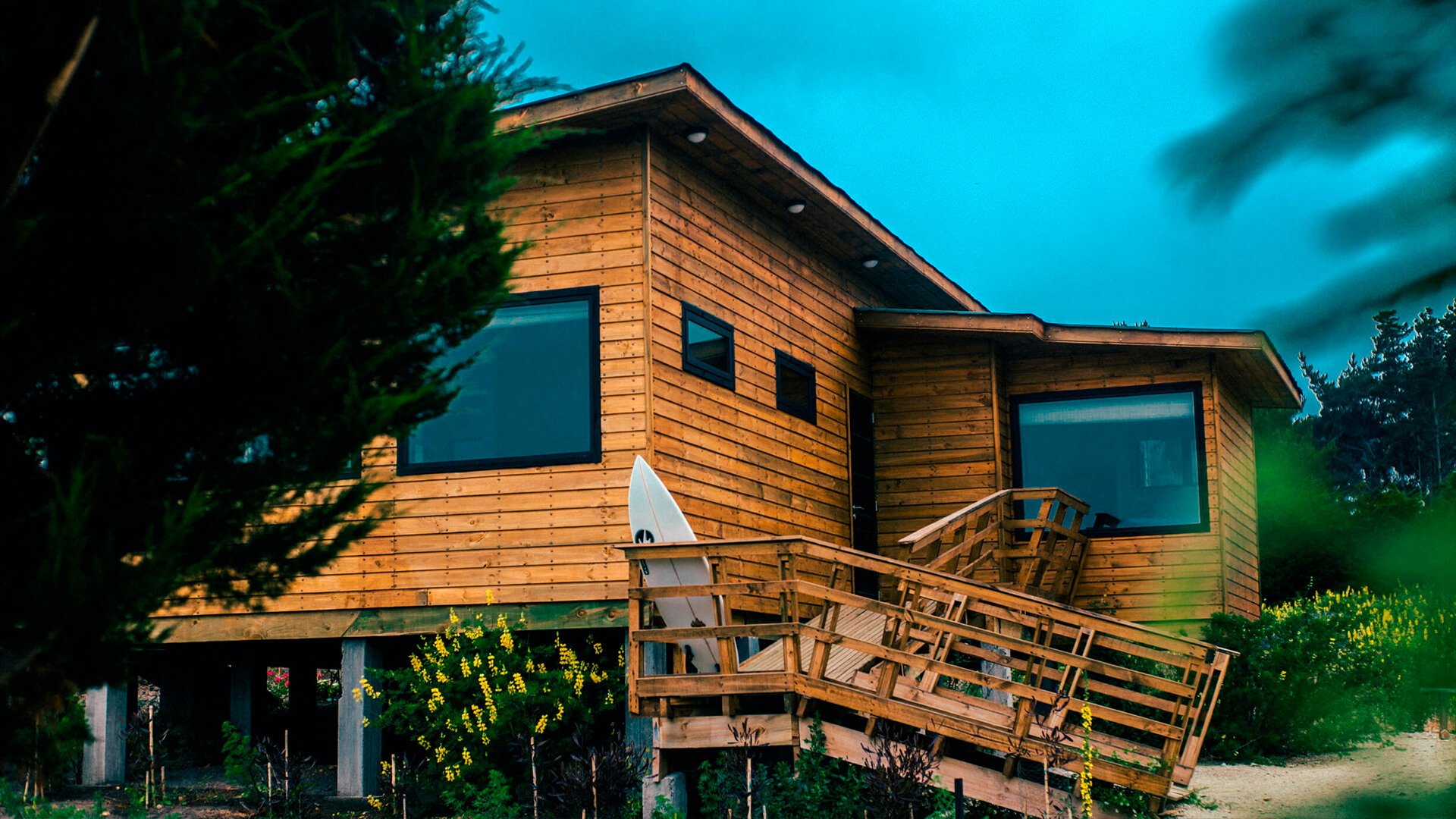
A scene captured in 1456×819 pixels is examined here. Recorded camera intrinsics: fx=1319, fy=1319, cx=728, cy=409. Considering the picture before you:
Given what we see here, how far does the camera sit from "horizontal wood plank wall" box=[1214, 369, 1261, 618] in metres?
14.2

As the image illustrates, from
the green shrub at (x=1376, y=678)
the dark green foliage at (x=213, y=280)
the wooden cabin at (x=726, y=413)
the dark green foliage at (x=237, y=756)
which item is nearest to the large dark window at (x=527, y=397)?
the wooden cabin at (x=726, y=413)

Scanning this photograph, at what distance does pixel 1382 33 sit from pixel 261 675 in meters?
13.7

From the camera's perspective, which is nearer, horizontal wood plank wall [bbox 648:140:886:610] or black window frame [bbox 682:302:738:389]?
horizontal wood plank wall [bbox 648:140:886:610]

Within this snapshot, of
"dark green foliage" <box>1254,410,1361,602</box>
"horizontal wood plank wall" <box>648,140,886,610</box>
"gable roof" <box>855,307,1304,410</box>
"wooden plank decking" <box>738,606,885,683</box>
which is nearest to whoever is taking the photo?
"dark green foliage" <box>1254,410,1361,602</box>

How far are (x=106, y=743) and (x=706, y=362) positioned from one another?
6.18 m

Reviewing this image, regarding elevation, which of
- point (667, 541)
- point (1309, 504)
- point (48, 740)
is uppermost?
point (667, 541)

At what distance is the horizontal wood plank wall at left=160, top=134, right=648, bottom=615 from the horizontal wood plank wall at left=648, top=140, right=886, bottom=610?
23cm

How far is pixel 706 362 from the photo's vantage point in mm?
11602

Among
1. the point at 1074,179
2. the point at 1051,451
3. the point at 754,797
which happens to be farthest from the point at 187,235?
the point at 1051,451

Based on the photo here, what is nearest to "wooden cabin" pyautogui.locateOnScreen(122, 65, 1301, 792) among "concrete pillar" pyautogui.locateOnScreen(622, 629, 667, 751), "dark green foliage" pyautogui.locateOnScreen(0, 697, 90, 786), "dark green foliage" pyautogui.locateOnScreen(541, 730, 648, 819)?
"concrete pillar" pyautogui.locateOnScreen(622, 629, 667, 751)

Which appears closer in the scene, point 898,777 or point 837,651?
point 898,777

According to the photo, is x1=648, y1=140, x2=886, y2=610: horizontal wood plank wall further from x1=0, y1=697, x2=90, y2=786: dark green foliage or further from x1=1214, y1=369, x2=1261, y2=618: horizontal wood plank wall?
x1=0, y1=697, x2=90, y2=786: dark green foliage

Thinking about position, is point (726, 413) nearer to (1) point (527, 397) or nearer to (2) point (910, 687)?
(1) point (527, 397)

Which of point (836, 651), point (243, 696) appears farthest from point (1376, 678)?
point (243, 696)
